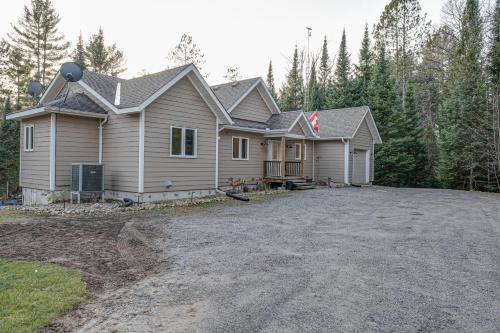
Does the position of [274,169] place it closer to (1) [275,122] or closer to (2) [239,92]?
(1) [275,122]

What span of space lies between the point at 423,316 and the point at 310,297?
3.59ft

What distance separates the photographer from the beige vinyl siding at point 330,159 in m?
20.8

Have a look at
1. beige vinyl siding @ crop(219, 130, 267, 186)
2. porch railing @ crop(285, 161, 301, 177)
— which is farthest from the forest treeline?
beige vinyl siding @ crop(219, 130, 267, 186)

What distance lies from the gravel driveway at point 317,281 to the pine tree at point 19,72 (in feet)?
93.3

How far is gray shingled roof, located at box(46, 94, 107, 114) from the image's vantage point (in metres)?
11.4

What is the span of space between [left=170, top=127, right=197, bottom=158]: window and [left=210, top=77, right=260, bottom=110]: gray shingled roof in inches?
178

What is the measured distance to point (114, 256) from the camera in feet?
17.7

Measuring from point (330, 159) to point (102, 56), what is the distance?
→ 2808 centimetres

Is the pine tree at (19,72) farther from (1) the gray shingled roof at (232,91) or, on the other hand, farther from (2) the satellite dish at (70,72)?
(2) the satellite dish at (70,72)

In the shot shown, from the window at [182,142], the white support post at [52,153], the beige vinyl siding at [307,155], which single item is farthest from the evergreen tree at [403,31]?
the white support post at [52,153]

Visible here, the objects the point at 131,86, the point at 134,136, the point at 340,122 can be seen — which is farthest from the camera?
the point at 340,122

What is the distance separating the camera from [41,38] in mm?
30109

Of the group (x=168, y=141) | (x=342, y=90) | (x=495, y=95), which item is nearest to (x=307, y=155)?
(x=495, y=95)

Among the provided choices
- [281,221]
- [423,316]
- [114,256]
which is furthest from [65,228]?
[423,316]
